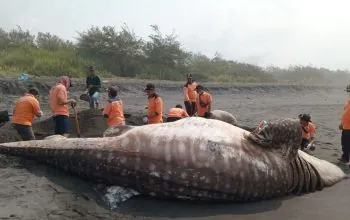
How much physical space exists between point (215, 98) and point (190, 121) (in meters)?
20.8

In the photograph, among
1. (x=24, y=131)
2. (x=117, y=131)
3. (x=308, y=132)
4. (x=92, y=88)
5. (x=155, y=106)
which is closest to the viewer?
(x=117, y=131)

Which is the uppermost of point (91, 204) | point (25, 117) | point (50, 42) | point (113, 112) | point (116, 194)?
point (50, 42)

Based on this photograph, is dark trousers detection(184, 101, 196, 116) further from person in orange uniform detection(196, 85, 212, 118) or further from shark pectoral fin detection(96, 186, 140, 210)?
shark pectoral fin detection(96, 186, 140, 210)

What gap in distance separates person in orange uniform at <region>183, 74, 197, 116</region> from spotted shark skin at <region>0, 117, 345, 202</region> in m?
8.79

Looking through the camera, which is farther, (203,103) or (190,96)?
(190,96)

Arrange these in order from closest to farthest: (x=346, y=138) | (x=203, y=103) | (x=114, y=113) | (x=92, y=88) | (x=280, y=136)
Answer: (x=280, y=136) → (x=346, y=138) → (x=114, y=113) → (x=203, y=103) → (x=92, y=88)

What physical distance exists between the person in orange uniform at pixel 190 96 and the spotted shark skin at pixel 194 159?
8.79 metres

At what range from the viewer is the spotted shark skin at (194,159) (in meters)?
6.78

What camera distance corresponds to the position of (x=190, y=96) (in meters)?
16.5

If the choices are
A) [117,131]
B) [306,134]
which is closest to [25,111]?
[117,131]

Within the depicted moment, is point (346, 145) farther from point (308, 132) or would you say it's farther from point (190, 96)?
point (190, 96)

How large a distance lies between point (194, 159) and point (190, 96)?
9.82 metres

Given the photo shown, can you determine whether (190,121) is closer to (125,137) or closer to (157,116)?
(125,137)

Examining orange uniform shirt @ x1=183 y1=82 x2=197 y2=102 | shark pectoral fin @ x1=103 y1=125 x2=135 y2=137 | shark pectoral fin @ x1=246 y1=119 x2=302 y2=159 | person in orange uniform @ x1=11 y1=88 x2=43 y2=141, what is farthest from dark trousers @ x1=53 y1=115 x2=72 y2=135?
shark pectoral fin @ x1=246 y1=119 x2=302 y2=159
